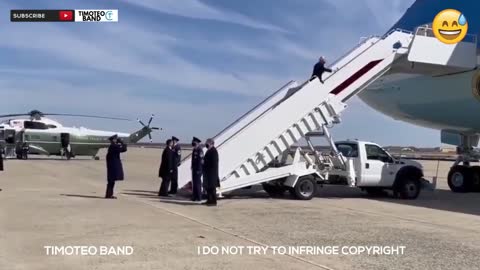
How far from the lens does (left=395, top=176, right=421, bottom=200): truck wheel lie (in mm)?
16344

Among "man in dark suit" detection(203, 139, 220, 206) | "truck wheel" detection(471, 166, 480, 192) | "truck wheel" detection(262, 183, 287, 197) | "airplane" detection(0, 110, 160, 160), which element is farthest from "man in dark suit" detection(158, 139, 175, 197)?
"airplane" detection(0, 110, 160, 160)

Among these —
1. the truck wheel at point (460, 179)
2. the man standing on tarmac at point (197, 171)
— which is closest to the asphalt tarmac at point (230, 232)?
the man standing on tarmac at point (197, 171)

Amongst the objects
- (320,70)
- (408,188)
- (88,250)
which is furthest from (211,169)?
(408,188)

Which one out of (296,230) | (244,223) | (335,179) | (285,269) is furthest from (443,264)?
(335,179)

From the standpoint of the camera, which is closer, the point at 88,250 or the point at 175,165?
the point at 88,250

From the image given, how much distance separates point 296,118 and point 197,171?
10.1 feet

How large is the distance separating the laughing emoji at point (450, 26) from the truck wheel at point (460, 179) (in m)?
5.63

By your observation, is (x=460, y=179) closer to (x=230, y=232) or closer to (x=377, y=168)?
(x=377, y=168)

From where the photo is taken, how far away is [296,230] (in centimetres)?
959

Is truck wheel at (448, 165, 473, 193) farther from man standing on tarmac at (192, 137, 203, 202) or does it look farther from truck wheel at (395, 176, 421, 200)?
man standing on tarmac at (192, 137, 203, 202)

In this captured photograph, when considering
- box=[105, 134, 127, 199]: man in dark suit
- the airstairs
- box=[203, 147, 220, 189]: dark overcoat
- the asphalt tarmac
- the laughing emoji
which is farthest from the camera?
the laughing emoji

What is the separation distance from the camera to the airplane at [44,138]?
39438 millimetres

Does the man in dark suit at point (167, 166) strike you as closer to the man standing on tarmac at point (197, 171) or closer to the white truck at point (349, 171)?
the man standing on tarmac at point (197, 171)

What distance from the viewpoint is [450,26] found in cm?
1734
